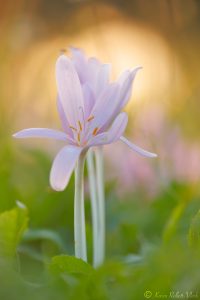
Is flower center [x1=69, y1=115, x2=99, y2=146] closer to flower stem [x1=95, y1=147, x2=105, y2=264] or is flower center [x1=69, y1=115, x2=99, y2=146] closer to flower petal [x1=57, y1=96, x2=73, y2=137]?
flower petal [x1=57, y1=96, x2=73, y2=137]

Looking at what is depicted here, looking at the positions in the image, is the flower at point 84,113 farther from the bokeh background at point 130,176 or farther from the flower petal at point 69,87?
the bokeh background at point 130,176

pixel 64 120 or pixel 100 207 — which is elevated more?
pixel 64 120

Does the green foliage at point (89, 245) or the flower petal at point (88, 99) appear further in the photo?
the flower petal at point (88, 99)

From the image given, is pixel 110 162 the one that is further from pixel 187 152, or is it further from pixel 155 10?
pixel 155 10

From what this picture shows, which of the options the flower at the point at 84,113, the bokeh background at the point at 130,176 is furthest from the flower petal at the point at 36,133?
the bokeh background at the point at 130,176

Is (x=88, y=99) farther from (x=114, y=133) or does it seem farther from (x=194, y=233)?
(x=194, y=233)

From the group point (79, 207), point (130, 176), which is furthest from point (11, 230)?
point (130, 176)

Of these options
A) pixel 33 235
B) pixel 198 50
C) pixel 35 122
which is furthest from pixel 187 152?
pixel 198 50
